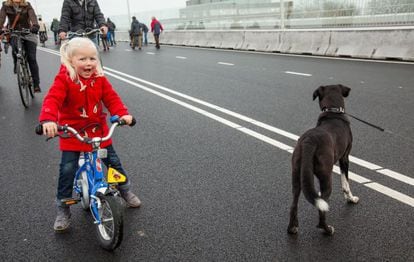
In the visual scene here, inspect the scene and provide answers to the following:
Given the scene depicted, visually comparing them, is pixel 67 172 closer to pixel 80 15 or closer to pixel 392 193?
pixel 392 193

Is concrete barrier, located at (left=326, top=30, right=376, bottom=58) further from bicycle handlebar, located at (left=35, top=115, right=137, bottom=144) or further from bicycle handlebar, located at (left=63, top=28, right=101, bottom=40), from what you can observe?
bicycle handlebar, located at (left=35, top=115, right=137, bottom=144)

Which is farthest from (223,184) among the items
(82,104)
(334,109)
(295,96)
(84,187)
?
(295,96)

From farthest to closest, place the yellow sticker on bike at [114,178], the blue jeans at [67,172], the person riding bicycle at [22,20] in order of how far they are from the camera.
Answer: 1. the person riding bicycle at [22,20]
2. the blue jeans at [67,172]
3. the yellow sticker on bike at [114,178]

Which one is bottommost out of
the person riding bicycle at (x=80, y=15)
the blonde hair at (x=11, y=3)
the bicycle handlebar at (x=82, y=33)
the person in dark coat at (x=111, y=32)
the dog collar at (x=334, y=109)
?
the person in dark coat at (x=111, y=32)

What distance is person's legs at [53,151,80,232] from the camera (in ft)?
12.2

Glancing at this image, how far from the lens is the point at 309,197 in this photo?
10.5 ft

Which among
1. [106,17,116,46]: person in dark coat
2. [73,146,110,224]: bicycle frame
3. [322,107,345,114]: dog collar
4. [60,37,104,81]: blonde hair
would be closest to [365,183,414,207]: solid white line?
[322,107,345,114]: dog collar

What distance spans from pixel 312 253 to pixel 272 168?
181cm

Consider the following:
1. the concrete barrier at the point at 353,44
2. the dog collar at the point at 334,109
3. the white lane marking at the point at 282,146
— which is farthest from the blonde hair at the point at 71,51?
the concrete barrier at the point at 353,44

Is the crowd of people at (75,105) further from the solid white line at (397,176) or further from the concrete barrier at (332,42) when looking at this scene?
the concrete barrier at (332,42)

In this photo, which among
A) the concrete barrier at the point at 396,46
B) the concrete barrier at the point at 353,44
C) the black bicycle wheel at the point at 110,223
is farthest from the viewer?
the concrete barrier at the point at 353,44

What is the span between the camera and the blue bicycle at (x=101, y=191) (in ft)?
10.7

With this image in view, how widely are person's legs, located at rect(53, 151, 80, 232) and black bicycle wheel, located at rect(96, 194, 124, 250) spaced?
16.0 inches

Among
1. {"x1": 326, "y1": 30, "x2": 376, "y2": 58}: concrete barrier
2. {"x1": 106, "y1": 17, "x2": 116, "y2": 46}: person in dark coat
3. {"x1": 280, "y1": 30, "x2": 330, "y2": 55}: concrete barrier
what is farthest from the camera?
{"x1": 106, "y1": 17, "x2": 116, "y2": 46}: person in dark coat
